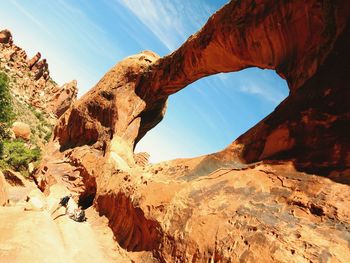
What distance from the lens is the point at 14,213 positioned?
21.7 feet

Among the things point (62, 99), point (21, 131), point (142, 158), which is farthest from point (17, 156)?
point (62, 99)

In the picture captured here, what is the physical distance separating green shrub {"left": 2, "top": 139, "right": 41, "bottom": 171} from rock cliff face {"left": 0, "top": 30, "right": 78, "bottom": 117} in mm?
37631

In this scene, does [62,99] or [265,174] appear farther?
[62,99]

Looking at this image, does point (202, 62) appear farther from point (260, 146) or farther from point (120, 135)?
point (260, 146)

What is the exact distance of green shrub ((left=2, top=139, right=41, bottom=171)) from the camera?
1858cm

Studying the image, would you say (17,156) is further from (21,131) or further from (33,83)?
(33,83)

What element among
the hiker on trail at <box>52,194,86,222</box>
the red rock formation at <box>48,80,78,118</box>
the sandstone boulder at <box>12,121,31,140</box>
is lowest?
the hiker on trail at <box>52,194,86,222</box>

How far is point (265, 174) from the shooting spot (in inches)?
230

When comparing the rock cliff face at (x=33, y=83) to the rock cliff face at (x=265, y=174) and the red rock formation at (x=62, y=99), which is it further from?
the rock cliff face at (x=265, y=174)

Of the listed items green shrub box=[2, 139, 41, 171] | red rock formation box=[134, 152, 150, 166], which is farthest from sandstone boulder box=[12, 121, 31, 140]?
red rock formation box=[134, 152, 150, 166]

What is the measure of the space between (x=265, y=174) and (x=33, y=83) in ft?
215

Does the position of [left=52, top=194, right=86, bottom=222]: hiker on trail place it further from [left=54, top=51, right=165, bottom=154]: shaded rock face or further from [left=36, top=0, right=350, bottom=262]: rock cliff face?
[left=54, top=51, right=165, bottom=154]: shaded rock face

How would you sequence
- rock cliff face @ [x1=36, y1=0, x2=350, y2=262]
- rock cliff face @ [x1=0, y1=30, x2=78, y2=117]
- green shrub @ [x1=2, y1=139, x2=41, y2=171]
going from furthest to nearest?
1. rock cliff face @ [x1=0, y1=30, x2=78, y2=117]
2. green shrub @ [x1=2, y1=139, x2=41, y2=171]
3. rock cliff face @ [x1=36, y1=0, x2=350, y2=262]

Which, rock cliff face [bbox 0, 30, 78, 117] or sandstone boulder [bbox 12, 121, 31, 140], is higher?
rock cliff face [bbox 0, 30, 78, 117]
